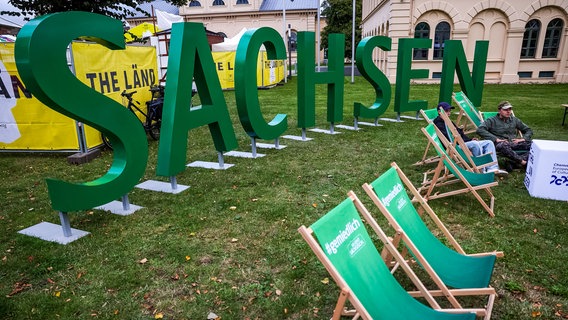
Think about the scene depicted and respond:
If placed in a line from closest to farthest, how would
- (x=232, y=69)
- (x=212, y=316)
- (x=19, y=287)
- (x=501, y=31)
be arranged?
(x=212, y=316), (x=19, y=287), (x=232, y=69), (x=501, y=31)

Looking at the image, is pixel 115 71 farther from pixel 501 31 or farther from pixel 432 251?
pixel 501 31

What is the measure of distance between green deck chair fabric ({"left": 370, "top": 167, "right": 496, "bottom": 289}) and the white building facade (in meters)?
24.0

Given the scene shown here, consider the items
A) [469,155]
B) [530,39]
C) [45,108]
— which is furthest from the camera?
[530,39]

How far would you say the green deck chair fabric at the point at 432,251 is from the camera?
3.28 m

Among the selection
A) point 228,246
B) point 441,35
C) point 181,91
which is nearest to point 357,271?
point 228,246

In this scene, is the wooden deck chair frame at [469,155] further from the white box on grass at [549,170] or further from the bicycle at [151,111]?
the bicycle at [151,111]

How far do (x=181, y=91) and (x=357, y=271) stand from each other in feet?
15.2

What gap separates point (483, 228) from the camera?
4.94 meters

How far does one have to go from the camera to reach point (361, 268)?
2576mm

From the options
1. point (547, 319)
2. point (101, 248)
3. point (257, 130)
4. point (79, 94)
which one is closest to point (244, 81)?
point (257, 130)

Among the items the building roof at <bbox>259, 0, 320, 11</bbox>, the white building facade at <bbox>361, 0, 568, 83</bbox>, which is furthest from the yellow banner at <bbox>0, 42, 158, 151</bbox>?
the building roof at <bbox>259, 0, 320, 11</bbox>

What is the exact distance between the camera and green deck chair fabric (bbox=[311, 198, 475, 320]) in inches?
94.4

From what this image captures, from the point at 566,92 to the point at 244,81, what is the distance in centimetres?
1951

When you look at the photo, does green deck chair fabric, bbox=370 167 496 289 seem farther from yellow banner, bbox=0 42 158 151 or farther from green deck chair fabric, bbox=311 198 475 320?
yellow banner, bbox=0 42 158 151
